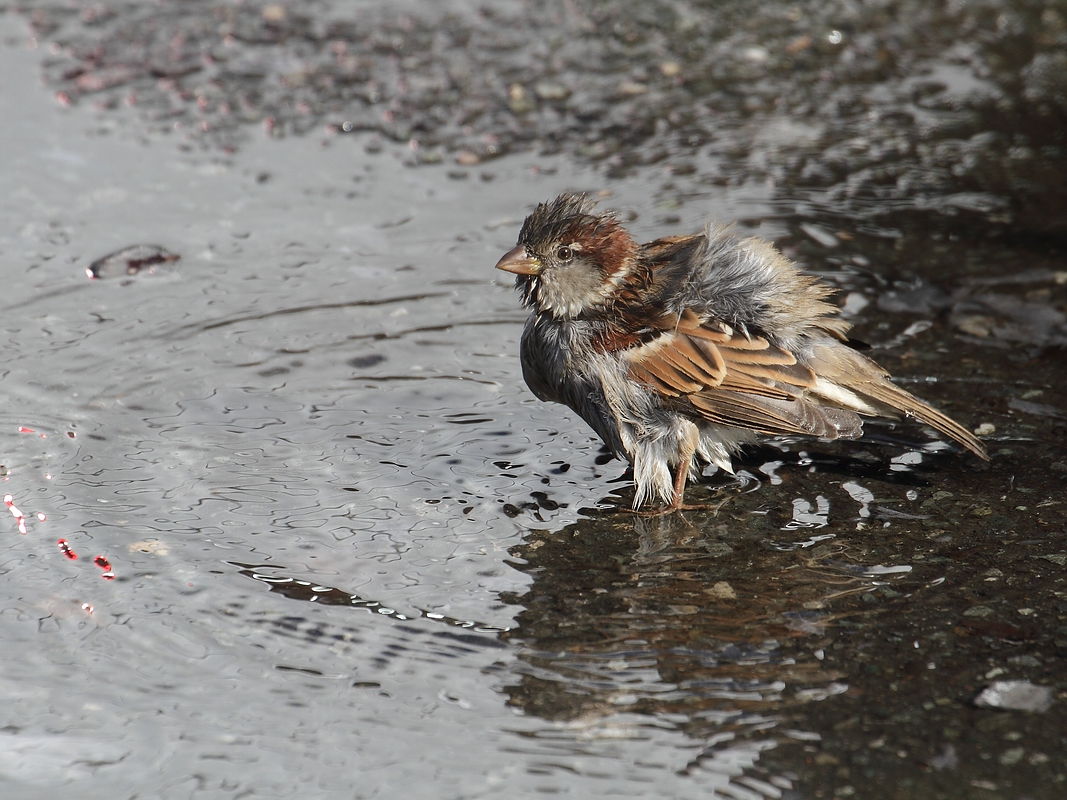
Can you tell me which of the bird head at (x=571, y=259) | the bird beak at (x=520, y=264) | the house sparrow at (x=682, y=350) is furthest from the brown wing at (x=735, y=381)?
the bird beak at (x=520, y=264)

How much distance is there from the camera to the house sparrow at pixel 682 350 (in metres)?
4.19

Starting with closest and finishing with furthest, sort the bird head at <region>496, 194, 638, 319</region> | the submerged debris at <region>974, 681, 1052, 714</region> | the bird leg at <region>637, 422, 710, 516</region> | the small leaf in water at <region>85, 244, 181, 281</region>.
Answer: the submerged debris at <region>974, 681, 1052, 714</region>, the bird leg at <region>637, 422, 710, 516</region>, the bird head at <region>496, 194, 638, 319</region>, the small leaf in water at <region>85, 244, 181, 281</region>

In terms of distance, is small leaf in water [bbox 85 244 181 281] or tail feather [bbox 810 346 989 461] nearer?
tail feather [bbox 810 346 989 461]

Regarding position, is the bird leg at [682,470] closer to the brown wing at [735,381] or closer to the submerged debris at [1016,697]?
the brown wing at [735,381]

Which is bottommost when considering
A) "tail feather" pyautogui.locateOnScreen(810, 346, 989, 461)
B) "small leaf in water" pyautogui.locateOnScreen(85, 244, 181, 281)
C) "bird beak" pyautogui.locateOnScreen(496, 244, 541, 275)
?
"small leaf in water" pyautogui.locateOnScreen(85, 244, 181, 281)

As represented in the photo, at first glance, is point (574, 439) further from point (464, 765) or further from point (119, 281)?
point (119, 281)

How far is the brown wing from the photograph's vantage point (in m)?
4.14

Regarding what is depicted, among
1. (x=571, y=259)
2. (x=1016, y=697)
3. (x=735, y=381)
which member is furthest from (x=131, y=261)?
(x=1016, y=697)

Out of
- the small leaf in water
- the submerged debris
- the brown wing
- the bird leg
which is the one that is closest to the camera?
the submerged debris

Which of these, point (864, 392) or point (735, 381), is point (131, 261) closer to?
point (735, 381)

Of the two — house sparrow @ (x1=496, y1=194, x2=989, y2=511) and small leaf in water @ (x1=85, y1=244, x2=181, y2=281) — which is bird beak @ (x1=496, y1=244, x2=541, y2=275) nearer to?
house sparrow @ (x1=496, y1=194, x2=989, y2=511)

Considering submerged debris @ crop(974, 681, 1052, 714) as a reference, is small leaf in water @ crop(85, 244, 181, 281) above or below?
above

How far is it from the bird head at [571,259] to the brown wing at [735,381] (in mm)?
324

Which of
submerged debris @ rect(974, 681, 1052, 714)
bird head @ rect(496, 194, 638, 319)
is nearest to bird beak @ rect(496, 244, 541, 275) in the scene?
bird head @ rect(496, 194, 638, 319)
